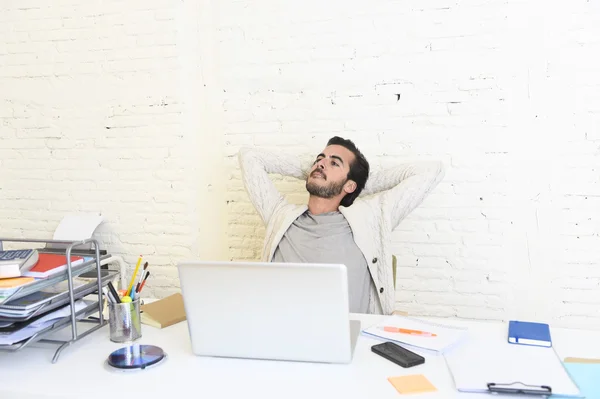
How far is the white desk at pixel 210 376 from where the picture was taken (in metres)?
1.17

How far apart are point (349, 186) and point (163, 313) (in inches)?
45.8

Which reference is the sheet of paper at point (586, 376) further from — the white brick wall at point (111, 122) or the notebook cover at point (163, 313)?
the white brick wall at point (111, 122)

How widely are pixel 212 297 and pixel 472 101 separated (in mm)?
1748

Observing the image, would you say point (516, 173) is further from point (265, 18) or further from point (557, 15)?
point (265, 18)

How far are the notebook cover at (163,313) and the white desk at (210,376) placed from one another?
Result: 17 centimetres

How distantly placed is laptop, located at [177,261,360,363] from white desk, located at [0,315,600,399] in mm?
35

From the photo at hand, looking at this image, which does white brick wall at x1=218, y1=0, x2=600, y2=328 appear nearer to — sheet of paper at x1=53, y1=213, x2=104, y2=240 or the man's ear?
the man's ear

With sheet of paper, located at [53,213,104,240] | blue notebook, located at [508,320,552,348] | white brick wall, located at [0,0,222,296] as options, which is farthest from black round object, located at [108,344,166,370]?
sheet of paper, located at [53,213,104,240]

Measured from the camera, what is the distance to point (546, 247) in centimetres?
255

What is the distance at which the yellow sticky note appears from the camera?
45.8 inches

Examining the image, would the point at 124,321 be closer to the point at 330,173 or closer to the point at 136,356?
the point at 136,356

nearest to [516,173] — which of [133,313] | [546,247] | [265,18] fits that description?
[546,247]

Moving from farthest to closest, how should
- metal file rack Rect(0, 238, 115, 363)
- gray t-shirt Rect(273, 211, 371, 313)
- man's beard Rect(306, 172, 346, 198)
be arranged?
1. man's beard Rect(306, 172, 346, 198)
2. gray t-shirt Rect(273, 211, 371, 313)
3. metal file rack Rect(0, 238, 115, 363)

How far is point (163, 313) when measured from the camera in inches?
65.1
